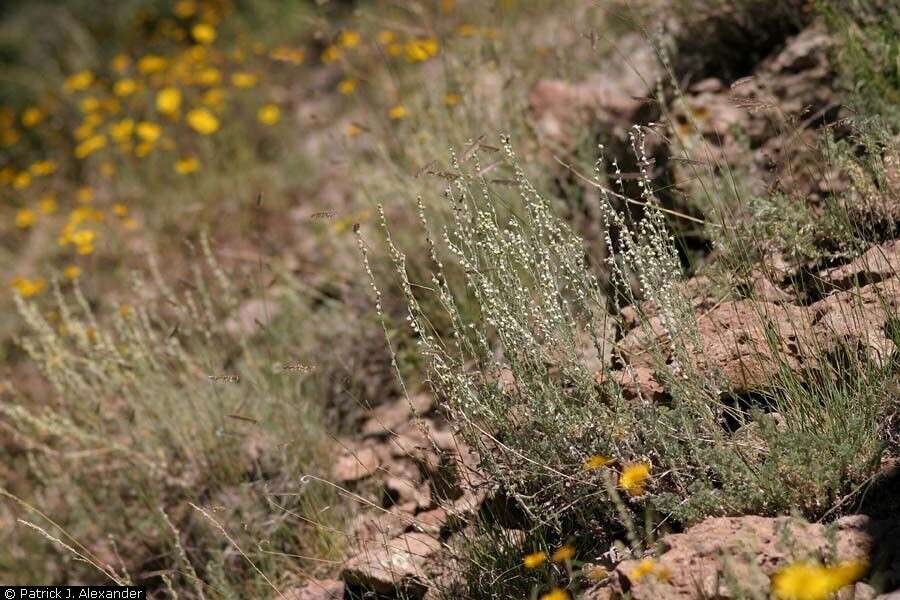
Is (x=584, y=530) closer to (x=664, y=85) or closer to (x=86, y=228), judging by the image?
(x=664, y=85)

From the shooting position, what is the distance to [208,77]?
22.3 ft

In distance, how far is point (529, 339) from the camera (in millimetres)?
2529

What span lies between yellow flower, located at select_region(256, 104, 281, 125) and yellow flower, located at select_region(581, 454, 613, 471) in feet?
15.2

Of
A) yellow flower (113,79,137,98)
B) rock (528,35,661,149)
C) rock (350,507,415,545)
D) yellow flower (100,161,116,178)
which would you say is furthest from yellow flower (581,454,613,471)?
yellow flower (113,79,137,98)

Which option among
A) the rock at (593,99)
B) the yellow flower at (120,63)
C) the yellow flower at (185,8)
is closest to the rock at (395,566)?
the rock at (593,99)

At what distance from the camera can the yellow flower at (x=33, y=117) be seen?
753 centimetres

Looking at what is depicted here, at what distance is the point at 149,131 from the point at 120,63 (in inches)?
61.9

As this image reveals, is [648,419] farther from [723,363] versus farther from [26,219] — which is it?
[26,219]

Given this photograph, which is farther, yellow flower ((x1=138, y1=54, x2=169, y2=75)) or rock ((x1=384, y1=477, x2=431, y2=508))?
yellow flower ((x1=138, y1=54, x2=169, y2=75))

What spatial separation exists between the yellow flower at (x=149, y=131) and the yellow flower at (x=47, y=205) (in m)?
0.83

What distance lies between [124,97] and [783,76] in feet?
18.0

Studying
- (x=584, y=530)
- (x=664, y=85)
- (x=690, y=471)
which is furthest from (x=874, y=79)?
(x=584, y=530)

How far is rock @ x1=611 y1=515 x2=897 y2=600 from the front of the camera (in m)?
1.97

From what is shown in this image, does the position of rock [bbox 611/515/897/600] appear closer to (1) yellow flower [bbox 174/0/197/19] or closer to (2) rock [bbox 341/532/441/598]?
(2) rock [bbox 341/532/441/598]
